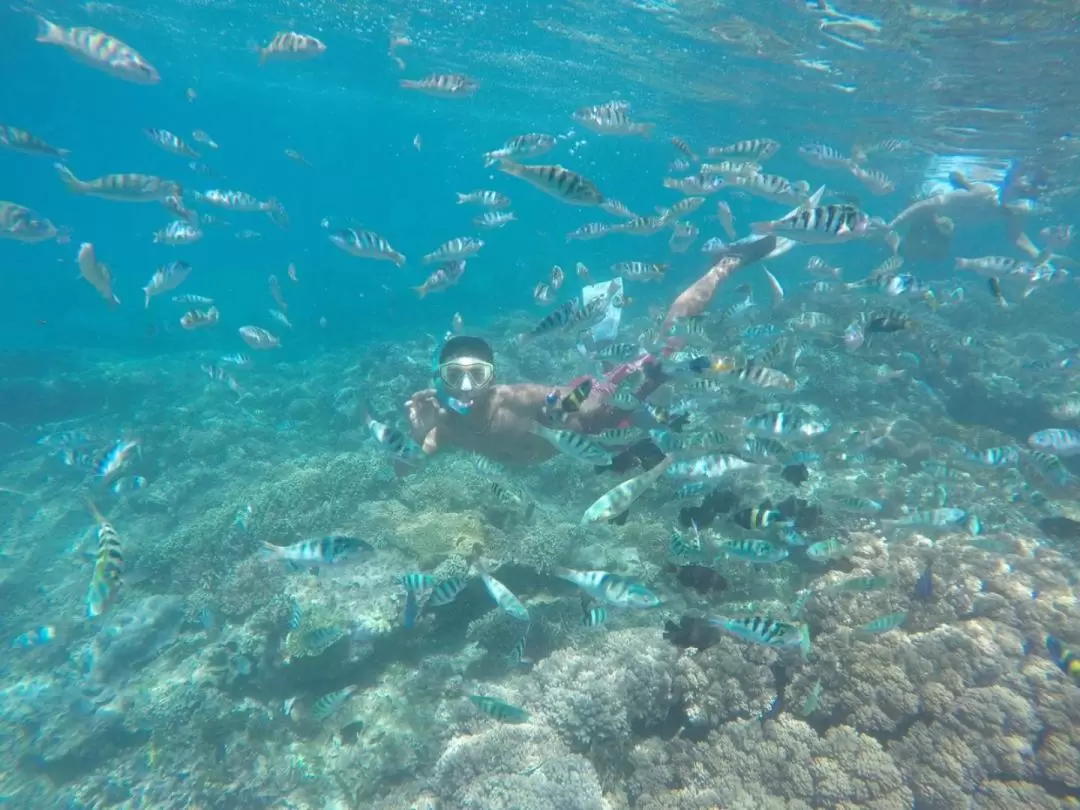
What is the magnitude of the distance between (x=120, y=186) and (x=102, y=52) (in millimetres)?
2125

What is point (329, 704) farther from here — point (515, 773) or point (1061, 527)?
point (1061, 527)

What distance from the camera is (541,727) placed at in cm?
537

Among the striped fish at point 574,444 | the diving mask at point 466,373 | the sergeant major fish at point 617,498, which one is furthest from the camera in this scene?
the diving mask at point 466,373

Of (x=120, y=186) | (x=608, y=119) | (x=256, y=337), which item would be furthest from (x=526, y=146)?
(x=256, y=337)

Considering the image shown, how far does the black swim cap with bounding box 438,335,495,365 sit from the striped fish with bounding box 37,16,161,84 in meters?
6.68

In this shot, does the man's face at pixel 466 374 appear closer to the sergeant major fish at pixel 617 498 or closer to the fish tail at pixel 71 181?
the sergeant major fish at pixel 617 498

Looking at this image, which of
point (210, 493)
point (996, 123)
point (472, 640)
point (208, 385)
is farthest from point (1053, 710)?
point (996, 123)

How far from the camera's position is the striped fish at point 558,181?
17.5 ft

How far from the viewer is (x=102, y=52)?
751 centimetres

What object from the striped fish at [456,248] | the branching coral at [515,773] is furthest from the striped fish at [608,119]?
the branching coral at [515,773]

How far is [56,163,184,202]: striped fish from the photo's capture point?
713cm

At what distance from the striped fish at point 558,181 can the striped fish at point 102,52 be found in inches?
248

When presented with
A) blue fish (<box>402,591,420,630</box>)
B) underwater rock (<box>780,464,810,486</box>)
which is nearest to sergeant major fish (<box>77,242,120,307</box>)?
blue fish (<box>402,591,420,630</box>)

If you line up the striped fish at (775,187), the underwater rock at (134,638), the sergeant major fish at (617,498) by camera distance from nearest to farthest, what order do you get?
the sergeant major fish at (617,498), the striped fish at (775,187), the underwater rock at (134,638)
